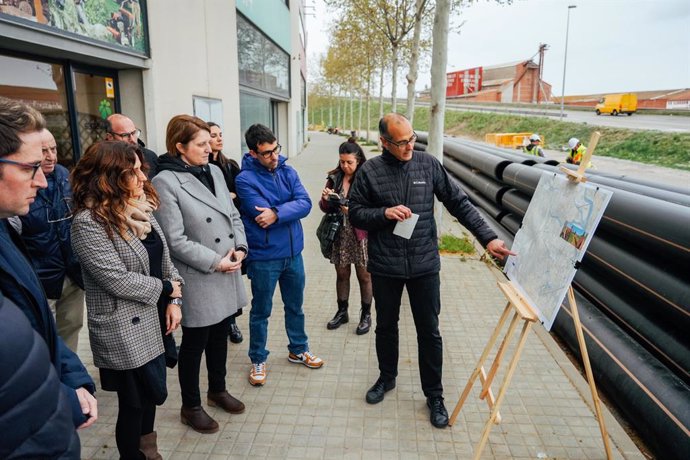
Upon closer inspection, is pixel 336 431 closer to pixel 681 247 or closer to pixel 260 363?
pixel 260 363

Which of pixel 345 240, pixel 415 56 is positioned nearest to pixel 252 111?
pixel 415 56

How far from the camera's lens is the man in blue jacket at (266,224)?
3.61m

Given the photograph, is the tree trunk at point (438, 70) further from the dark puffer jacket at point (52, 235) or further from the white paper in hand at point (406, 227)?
the dark puffer jacket at point (52, 235)

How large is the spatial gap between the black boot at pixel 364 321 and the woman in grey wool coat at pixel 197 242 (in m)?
1.76

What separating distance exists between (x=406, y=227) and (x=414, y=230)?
0.50 feet

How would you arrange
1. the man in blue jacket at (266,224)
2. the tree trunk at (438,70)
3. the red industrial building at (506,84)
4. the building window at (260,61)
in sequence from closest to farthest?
the man in blue jacket at (266,224) < the tree trunk at (438,70) < the building window at (260,61) < the red industrial building at (506,84)

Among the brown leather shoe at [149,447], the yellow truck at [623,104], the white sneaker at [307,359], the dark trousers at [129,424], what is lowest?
the white sneaker at [307,359]

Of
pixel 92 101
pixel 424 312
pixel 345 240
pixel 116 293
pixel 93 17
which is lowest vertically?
pixel 424 312

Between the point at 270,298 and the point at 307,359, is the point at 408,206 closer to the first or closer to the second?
the point at 270,298

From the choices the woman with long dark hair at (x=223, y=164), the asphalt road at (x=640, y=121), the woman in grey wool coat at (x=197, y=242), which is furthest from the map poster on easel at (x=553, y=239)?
the asphalt road at (x=640, y=121)

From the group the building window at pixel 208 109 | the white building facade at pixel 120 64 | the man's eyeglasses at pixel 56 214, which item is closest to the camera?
the man's eyeglasses at pixel 56 214

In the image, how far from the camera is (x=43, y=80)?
17.8 ft

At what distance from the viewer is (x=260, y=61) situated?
1575 centimetres

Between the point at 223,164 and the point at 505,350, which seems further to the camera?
the point at 223,164
